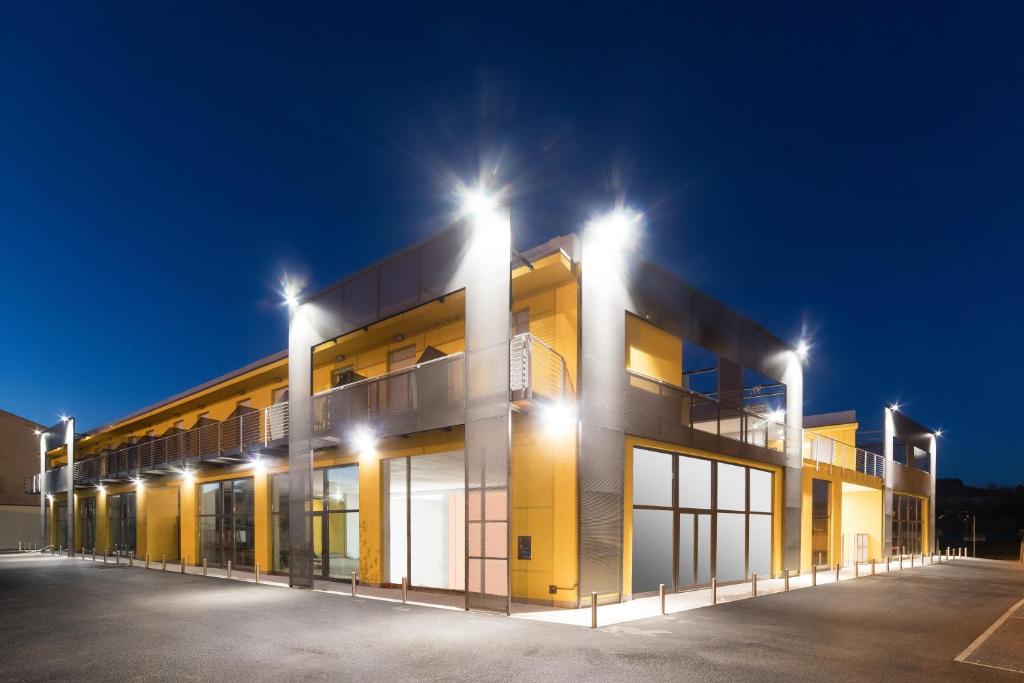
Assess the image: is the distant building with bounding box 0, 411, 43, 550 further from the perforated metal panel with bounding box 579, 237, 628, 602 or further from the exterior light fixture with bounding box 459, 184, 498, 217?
the perforated metal panel with bounding box 579, 237, 628, 602

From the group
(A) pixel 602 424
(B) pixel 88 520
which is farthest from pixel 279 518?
(B) pixel 88 520

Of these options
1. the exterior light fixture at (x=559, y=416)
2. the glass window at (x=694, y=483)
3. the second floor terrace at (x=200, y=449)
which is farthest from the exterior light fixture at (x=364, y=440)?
the glass window at (x=694, y=483)

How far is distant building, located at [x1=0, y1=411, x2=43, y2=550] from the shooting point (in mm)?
48000

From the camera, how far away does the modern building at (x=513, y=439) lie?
13719 millimetres

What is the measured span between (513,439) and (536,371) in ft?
5.56

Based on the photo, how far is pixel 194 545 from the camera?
27.4 m

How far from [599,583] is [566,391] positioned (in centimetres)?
387

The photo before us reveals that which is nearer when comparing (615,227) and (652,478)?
(615,227)

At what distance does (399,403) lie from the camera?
716 inches

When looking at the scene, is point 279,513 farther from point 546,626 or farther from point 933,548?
point 933,548

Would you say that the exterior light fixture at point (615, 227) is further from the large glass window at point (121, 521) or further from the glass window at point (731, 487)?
the large glass window at point (121, 521)

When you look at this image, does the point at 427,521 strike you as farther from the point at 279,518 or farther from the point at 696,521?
the point at 279,518

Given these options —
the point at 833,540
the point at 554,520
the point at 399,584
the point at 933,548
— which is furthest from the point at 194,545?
the point at 933,548

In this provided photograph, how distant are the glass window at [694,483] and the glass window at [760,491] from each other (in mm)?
3003
